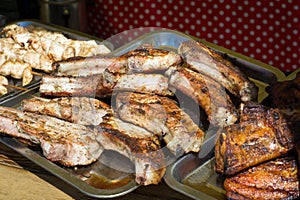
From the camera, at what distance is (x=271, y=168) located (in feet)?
8.45

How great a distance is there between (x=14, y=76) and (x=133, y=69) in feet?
3.79

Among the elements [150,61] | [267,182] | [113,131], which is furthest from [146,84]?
[267,182]

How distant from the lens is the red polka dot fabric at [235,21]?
192 inches

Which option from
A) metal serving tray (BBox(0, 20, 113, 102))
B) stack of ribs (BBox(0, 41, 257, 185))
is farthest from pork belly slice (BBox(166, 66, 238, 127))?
metal serving tray (BBox(0, 20, 113, 102))

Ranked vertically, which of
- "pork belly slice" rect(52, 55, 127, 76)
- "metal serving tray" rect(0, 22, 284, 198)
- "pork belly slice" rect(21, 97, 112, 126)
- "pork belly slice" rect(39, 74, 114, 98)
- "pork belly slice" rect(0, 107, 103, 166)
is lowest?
"metal serving tray" rect(0, 22, 284, 198)

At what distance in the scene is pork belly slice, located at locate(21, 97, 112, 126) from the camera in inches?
121

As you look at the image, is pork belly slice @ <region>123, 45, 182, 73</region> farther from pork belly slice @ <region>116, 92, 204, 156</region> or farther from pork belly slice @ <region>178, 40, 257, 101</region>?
pork belly slice @ <region>116, 92, 204, 156</region>

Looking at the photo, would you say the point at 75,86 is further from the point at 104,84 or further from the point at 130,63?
the point at 130,63

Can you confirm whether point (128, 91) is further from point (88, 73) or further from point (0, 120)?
point (0, 120)

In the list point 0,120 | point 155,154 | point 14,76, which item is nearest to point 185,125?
point 155,154

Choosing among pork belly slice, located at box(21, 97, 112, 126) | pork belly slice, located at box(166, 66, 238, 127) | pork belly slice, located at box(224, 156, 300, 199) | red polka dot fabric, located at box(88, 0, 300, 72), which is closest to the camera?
pork belly slice, located at box(224, 156, 300, 199)

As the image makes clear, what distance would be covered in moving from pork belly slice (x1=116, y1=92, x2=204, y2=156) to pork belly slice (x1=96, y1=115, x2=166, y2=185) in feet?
0.17

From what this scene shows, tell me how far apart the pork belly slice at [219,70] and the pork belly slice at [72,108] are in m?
0.66

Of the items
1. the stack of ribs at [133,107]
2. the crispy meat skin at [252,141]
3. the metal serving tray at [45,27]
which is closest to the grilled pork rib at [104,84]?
the stack of ribs at [133,107]
